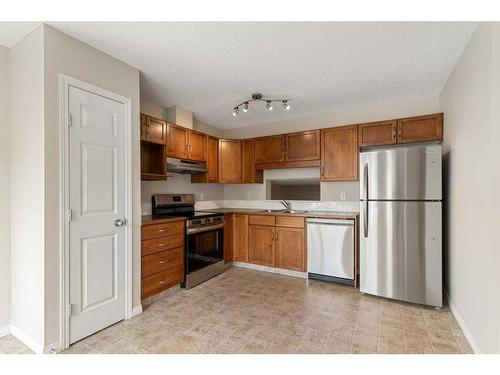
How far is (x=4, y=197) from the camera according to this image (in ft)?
7.20

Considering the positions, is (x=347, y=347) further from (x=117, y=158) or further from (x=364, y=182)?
(x=117, y=158)

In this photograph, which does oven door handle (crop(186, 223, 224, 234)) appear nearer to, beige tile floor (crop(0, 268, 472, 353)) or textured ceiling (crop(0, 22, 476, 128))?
beige tile floor (crop(0, 268, 472, 353))

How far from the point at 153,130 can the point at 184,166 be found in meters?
0.70

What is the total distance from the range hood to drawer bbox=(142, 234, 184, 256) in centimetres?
99

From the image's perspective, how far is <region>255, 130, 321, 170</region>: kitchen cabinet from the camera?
3.94 m

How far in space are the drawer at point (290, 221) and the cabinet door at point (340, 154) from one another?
74cm

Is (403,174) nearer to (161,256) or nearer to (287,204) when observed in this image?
(287,204)

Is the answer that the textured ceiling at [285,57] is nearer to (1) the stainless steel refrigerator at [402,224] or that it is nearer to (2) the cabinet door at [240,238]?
(1) the stainless steel refrigerator at [402,224]

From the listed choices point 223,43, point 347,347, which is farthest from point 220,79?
point 347,347

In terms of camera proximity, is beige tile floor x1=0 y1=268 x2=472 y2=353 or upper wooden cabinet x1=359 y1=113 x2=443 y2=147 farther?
upper wooden cabinet x1=359 y1=113 x2=443 y2=147

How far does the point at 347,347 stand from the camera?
2.03 metres

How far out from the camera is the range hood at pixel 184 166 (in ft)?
11.6

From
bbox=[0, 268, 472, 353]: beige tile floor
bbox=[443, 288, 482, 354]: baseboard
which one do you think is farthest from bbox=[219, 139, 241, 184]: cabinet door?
bbox=[443, 288, 482, 354]: baseboard

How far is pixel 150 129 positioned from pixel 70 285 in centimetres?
190
